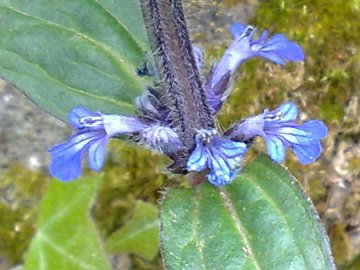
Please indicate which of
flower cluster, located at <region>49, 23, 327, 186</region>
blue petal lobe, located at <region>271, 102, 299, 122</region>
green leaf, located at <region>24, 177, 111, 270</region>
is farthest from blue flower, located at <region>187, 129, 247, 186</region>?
green leaf, located at <region>24, 177, 111, 270</region>

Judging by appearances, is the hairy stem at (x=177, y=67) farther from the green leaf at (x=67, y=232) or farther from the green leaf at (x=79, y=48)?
the green leaf at (x=67, y=232)

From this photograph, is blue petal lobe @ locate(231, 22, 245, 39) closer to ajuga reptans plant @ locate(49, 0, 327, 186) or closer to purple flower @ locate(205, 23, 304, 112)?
purple flower @ locate(205, 23, 304, 112)

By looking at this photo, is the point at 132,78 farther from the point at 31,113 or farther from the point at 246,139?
the point at 31,113

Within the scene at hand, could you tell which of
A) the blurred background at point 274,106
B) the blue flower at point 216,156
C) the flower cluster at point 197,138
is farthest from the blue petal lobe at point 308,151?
the blurred background at point 274,106

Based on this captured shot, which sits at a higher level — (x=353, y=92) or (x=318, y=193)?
(x=353, y=92)

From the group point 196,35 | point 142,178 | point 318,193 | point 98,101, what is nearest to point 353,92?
point 318,193

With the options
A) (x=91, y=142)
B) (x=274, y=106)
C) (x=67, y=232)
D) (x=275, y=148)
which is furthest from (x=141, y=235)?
(x=275, y=148)

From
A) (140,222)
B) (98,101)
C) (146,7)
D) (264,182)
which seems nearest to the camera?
(146,7)
